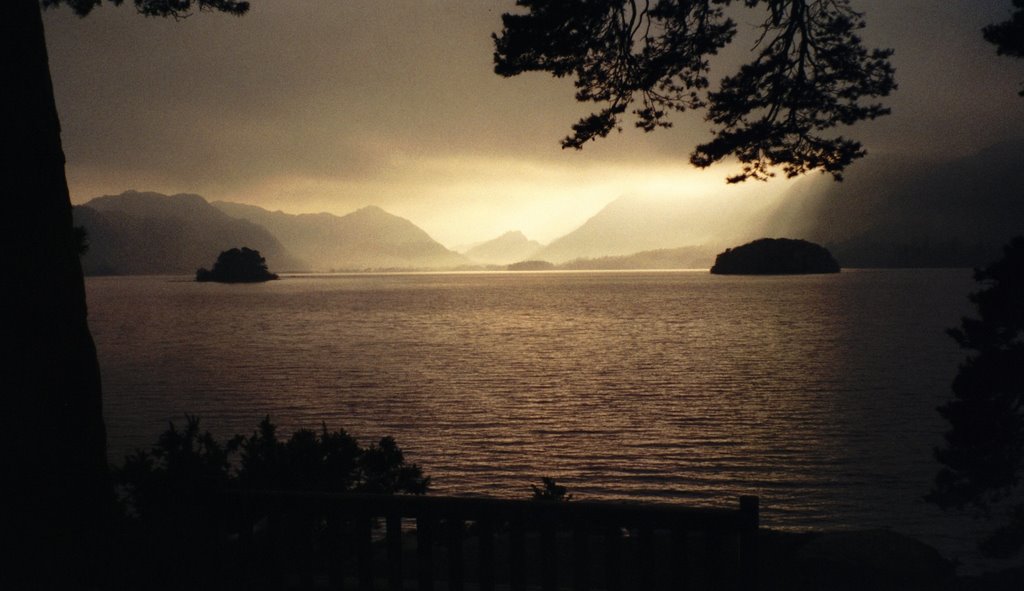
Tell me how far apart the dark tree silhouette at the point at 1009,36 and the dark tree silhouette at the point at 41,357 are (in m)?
18.3

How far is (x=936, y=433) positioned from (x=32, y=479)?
34.8 meters

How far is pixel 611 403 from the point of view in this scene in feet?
128

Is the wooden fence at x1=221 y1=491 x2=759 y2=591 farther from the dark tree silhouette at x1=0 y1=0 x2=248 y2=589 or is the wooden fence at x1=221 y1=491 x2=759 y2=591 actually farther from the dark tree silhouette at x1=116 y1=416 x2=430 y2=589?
the dark tree silhouette at x1=0 y1=0 x2=248 y2=589

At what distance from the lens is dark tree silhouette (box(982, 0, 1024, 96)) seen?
16328 mm

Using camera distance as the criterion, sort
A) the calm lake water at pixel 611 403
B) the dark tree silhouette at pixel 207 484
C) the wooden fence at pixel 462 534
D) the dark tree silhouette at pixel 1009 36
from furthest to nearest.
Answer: the calm lake water at pixel 611 403
the dark tree silhouette at pixel 1009 36
the dark tree silhouette at pixel 207 484
the wooden fence at pixel 462 534

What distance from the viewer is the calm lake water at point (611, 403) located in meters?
23.6

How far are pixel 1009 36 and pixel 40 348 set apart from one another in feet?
63.2

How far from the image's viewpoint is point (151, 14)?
10.1 m

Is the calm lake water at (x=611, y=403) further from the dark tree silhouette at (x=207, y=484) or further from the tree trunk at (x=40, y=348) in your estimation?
the tree trunk at (x=40, y=348)

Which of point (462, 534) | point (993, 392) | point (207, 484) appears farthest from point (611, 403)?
point (462, 534)

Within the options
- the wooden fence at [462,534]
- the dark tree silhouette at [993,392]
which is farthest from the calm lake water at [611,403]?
the wooden fence at [462,534]

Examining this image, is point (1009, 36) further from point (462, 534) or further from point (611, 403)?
point (611, 403)

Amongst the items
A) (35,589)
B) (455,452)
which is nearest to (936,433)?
(455,452)

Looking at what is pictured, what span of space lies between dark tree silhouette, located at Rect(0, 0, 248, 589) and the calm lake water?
16.0 meters
